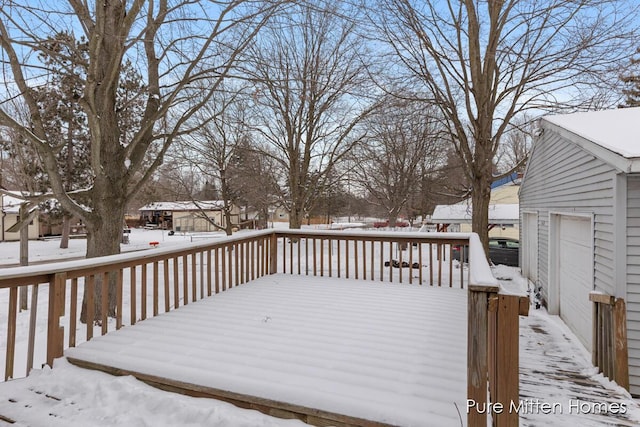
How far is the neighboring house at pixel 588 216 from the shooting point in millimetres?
4039

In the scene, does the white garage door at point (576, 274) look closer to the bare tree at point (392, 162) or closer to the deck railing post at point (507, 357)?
the deck railing post at point (507, 357)

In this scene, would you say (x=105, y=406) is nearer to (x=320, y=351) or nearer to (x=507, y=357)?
(x=320, y=351)

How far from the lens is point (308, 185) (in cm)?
1496

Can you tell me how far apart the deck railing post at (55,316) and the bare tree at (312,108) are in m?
8.88

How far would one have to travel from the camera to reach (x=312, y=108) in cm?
1349

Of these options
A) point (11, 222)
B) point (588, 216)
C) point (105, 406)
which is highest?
point (588, 216)

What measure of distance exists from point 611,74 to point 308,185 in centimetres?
1013

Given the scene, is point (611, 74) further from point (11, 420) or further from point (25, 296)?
point (25, 296)

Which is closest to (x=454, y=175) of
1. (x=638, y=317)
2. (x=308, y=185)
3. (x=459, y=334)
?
(x=308, y=185)

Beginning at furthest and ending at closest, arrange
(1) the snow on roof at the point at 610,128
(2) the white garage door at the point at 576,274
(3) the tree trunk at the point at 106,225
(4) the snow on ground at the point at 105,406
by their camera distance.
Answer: (3) the tree trunk at the point at 106,225
(2) the white garage door at the point at 576,274
(1) the snow on roof at the point at 610,128
(4) the snow on ground at the point at 105,406

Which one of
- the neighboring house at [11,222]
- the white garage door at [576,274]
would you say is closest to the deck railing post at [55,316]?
the white garage door at [576,274]

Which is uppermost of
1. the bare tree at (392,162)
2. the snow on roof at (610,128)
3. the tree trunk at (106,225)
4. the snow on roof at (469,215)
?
the bare tree at (392,162)

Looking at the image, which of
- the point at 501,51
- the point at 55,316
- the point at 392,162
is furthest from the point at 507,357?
the point at 392,162

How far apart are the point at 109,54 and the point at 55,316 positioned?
4764 mm
